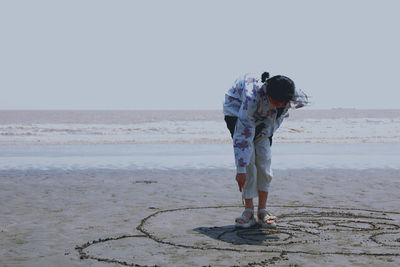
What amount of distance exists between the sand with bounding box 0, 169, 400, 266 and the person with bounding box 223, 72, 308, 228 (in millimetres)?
408

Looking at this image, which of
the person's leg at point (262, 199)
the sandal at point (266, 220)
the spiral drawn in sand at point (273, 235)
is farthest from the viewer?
the person's leg at point (262, 199)

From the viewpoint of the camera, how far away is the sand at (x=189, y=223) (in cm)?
431

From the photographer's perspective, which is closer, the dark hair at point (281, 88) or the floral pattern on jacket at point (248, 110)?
the dark hair at point (281, 88)

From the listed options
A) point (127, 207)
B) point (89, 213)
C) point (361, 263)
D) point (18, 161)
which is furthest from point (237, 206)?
point (18, 161)

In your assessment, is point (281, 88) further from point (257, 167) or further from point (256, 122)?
point (257, 167)

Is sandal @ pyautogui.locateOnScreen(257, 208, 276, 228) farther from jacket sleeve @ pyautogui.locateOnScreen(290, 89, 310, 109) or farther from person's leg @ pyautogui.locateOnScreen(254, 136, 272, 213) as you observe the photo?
jacket sleeve @ pyautogui.locateOnScreen(290, 89, 310, 109)

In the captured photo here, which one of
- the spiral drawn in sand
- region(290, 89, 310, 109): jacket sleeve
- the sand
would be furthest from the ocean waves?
region(290, 89, 310, 109): jacket sleeve

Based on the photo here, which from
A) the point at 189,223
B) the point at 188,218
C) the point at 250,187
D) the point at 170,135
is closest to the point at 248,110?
the point at 250,187

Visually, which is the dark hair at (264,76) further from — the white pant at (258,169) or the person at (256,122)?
the white pant at (258,169)

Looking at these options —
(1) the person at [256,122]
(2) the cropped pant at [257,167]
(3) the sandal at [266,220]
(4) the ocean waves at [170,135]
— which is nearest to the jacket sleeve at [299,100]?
(1) the person at [256,122]

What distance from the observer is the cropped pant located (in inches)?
218

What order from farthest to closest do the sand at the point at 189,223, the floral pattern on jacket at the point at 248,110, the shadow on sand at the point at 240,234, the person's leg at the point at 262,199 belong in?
1. the person's leg at the point at 262,199
2. the floral pattern on jacket at the point at 248,110
3. the shadow on sand at the point at 240,234
4. the sand at the point at 189,223

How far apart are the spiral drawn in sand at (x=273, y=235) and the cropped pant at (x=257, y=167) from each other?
15.8 inches

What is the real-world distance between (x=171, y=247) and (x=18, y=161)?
1069 cm
